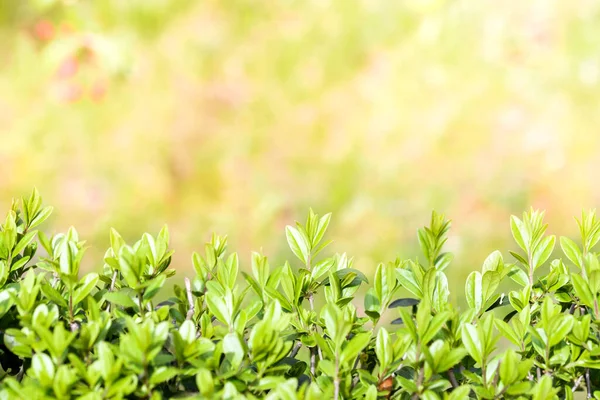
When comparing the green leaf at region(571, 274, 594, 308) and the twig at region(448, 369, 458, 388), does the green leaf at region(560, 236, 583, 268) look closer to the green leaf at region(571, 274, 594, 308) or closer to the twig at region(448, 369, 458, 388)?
the green leaf at region(571, 274, 594, 308)

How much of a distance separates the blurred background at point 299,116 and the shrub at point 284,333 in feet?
12.2

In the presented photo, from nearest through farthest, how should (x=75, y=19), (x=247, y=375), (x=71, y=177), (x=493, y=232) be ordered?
1. (x=247, y=375)
2. (x=493, y=232)
3. (x=71, y=177)
4. (x=75, y=19)

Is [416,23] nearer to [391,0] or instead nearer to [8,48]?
[391,0]

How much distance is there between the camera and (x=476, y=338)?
4.32ft

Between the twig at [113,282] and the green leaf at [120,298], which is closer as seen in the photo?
the green leaf at [120,298]

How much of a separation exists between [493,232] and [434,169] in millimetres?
699

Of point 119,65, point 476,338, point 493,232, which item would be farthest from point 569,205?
point 476,338

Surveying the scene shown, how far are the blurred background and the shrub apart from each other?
3.72 m

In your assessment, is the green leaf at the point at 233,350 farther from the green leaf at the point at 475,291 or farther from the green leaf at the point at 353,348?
the green leaf at the point at 475,291

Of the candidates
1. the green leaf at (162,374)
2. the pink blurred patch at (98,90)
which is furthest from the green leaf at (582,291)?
the pink blurred patch at (98,90)

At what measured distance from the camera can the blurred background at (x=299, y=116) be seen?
5527 mm

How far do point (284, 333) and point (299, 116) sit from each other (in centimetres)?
471

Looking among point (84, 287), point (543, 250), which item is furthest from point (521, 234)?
point (84, 287)

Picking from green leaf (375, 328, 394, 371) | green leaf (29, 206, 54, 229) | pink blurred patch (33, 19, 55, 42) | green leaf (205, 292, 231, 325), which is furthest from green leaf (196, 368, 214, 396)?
pink blurred patch (33, 19, 55, 42)
